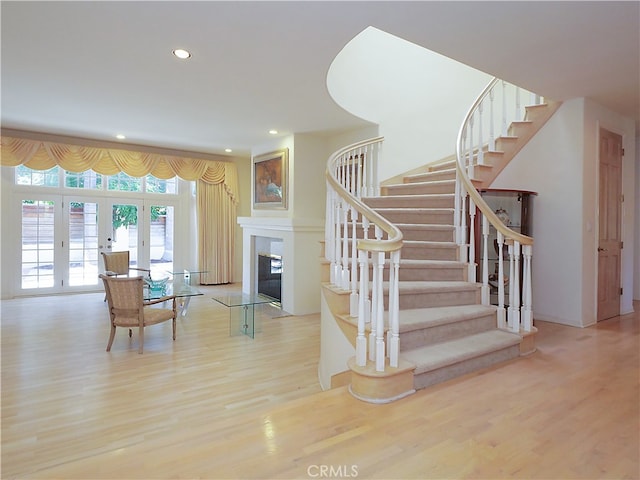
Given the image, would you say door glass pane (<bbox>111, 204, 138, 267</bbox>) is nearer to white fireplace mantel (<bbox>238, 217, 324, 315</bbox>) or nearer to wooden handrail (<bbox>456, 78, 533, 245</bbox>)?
white fireplace mantel (<bbox>238, 217, 324, 315</bbox>)

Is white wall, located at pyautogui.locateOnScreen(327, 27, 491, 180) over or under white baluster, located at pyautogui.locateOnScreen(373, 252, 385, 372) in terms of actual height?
over

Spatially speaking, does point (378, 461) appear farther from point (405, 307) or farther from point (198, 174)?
point (198, 174)

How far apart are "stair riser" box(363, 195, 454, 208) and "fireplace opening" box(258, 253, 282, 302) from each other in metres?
2.38

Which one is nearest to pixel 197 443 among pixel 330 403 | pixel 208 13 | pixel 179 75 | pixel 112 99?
pixel 330 403

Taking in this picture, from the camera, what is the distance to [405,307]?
3.21 metres

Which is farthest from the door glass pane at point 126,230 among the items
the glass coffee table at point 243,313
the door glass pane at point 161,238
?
the glass coffee table at point 243,313

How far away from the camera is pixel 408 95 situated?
6.02 metres

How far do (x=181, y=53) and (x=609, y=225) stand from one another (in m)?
5.07

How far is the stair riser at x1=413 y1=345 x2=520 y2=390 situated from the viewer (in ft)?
8.23

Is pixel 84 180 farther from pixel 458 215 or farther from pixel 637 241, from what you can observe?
pixel 637 241

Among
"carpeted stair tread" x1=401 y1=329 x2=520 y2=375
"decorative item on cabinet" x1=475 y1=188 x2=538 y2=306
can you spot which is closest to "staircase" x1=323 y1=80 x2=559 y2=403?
"carpeted stair tread" x1=401 y1=329 x2=520 y2=375

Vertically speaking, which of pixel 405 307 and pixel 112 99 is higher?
Answer: pixel 112 99

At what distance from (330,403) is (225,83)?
326cm
